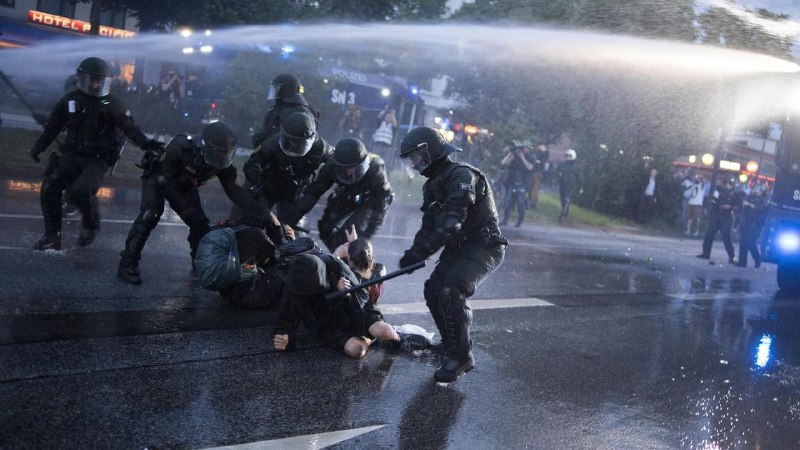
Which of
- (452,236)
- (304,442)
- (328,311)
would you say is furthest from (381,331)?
(304,442)

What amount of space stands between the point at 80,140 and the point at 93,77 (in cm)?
64

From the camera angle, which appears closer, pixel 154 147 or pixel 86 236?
pixel 154 147

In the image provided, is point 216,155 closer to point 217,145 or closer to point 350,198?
point 217,145

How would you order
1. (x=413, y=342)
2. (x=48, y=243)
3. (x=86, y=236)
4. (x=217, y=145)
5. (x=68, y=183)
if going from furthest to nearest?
1. (x=86, y=236)
2. (x=68, y=183)
3. (x=48, y=243)
4. (x=217, y=145)
5. (x=413, y=342)

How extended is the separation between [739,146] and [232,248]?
5189 cm

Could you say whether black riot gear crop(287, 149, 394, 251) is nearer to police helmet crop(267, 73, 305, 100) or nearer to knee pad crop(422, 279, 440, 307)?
police helmet crop(267, 73, 305, 100)

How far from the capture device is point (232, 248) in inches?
254

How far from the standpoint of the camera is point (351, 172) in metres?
7.09

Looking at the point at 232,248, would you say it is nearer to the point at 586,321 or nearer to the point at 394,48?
the point at 586,321

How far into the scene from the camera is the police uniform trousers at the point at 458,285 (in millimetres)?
5719

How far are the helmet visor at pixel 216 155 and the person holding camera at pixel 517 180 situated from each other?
12226mm

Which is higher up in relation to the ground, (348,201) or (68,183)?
(348,201)

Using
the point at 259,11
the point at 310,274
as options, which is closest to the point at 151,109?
the point at 259,11

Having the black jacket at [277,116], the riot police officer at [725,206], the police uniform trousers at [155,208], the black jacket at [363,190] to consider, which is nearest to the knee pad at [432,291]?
the black jacket at [363,190]
